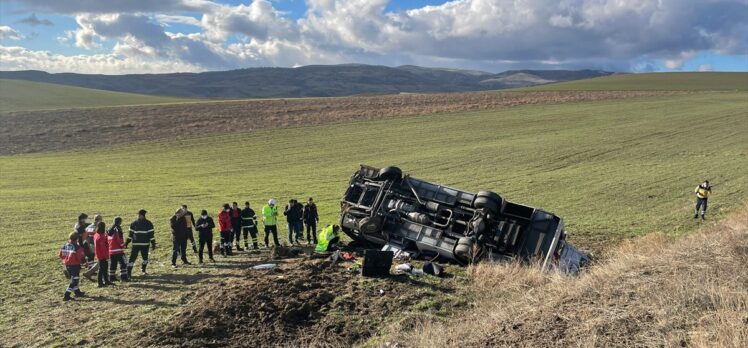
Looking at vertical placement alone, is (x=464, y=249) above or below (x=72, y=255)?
above

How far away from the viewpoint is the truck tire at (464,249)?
40.4 feet

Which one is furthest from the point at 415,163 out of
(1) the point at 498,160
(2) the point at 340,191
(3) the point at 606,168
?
(3) the point at 606,168

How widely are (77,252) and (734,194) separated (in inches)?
944

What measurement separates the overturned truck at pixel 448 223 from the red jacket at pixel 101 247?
6011 mm

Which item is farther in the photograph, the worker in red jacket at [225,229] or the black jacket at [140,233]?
the worker in red jacket at [225,229]

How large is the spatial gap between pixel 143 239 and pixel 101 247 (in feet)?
3.65

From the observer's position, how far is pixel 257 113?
193ft

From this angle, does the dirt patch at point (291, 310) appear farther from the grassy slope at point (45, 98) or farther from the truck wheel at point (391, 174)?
the grassy slope at point (45, 98)

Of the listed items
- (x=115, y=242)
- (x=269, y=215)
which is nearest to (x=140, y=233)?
(x=115, y=242)

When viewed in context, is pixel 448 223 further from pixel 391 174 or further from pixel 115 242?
pixel 115 242

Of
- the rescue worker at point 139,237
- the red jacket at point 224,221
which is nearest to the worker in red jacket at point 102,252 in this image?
the rescue worker at point 139,237

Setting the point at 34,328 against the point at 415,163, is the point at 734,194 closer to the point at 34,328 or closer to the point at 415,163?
the point at 415,163

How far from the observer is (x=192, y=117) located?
56.0 metres

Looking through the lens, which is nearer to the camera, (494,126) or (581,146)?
(581,146)
